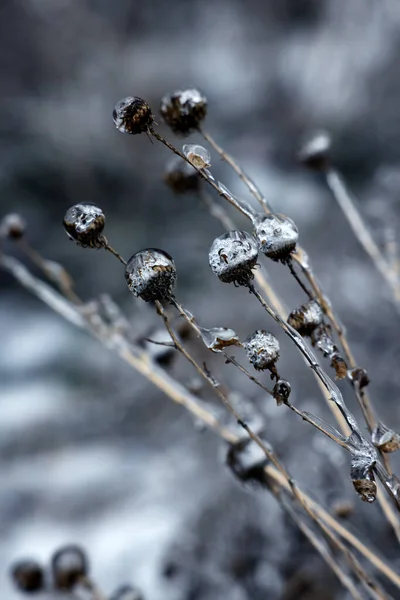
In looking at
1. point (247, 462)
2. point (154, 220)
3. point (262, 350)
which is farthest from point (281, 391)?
point (154, 220)

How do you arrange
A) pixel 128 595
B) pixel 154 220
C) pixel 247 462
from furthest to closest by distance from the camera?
1. pixel 154 220
2. pixel 128 595
3. pixel 247 462

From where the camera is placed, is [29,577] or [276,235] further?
[29,577]

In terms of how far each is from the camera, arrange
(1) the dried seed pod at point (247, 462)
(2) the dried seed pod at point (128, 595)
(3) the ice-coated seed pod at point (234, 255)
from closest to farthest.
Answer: (3) the ice-coated seed pod at point (234, 255)
(1) the dried seed pod at point (247, 462)
(2) the dried seed pod at point (128, 595)

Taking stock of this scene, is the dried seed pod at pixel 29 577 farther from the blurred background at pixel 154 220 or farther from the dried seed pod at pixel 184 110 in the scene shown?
Result: the dried seed pod at pixel 184 110

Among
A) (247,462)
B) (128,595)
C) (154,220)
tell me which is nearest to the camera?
(247,462)

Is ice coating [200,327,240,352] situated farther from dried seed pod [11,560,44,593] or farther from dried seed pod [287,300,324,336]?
dried seed pod [11,560,44,593]

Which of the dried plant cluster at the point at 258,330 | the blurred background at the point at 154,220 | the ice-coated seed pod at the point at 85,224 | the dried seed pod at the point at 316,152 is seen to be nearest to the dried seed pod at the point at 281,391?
the dried plant cluster at the point at 258,330

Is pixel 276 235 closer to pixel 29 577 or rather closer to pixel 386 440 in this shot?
pixel 386 440

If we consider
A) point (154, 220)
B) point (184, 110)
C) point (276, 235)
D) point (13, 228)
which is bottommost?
point (276, 235)
